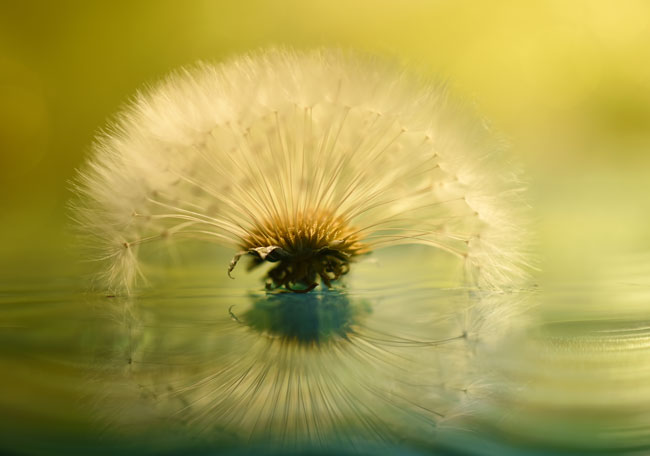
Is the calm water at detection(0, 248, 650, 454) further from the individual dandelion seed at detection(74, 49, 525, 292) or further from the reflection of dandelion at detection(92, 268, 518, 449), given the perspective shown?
the individual dandelion seed at detection(74, 49, 525, 292)

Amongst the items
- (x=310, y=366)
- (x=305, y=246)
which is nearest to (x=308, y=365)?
(x=310, y=366)

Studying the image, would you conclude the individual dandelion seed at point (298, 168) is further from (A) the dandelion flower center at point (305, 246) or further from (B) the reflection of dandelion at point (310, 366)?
(B) the reflection of dandelion at point (310, 366)

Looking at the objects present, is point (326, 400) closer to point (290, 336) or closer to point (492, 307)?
point (290, 336)

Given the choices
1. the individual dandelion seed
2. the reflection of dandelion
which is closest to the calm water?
the reflection of dandelion

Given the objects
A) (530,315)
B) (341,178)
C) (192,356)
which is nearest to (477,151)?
(341,178)

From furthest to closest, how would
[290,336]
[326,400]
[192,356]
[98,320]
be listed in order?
1. [98,320]
2. [290,336]
3. [192,356]
4. [326,400]
